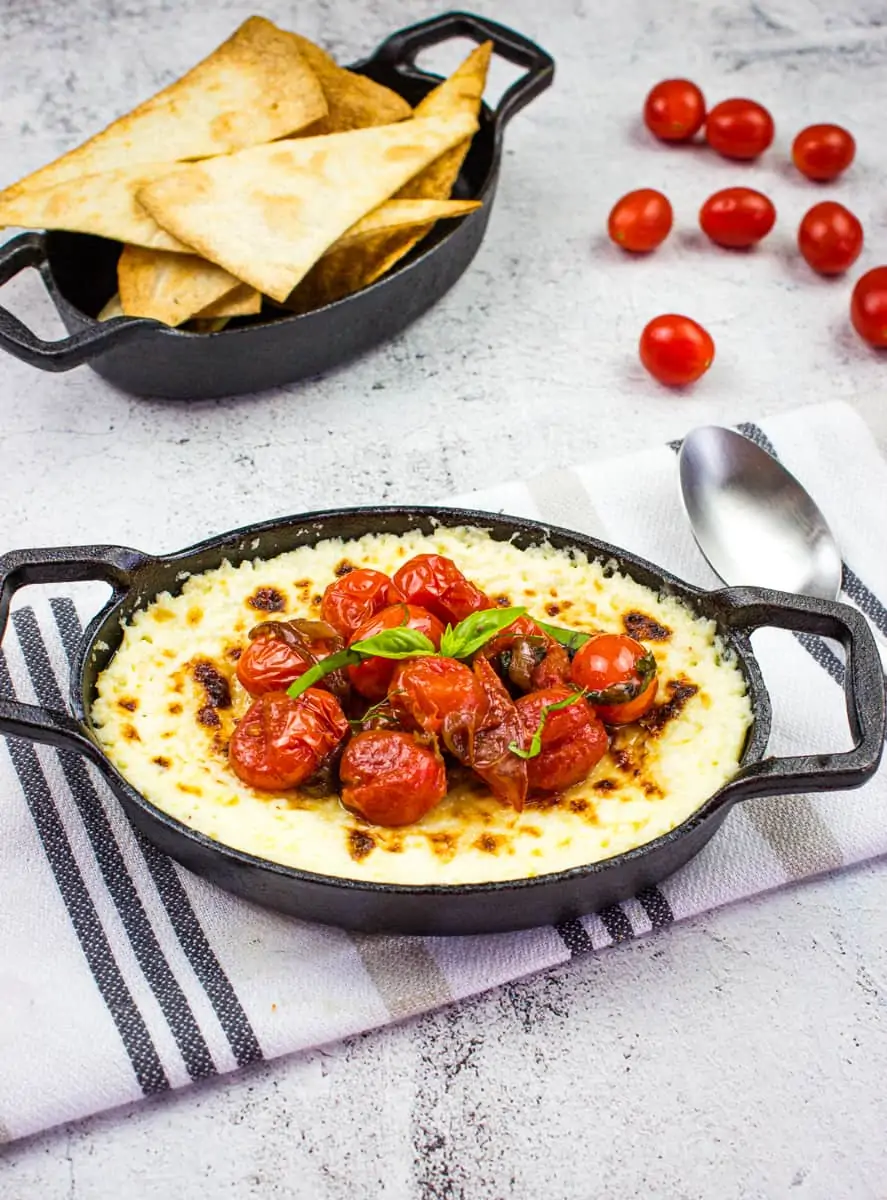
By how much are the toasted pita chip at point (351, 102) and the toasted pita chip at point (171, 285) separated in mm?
808

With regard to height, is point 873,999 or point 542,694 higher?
point 542,694

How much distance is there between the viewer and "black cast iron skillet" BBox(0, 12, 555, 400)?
3.83 m

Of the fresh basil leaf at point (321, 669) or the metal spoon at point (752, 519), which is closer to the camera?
the fresh basil leaf at point (321, 669)

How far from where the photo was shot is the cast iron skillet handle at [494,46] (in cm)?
453

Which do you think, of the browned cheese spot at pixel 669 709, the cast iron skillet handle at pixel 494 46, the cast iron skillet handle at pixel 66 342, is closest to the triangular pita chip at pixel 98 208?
the cast iron skillet handle at pixel 66 342

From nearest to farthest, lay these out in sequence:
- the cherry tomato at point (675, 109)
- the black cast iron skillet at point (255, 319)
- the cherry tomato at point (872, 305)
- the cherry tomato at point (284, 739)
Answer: the cherry tomato at point (284, 739) < the black cast iron skillet at point (255, 319) < the cherry tomato at point (872, 305) < the cherry tomato at point (675, 109)

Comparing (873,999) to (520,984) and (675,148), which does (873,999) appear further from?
(675,148)

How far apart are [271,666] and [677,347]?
201 cm

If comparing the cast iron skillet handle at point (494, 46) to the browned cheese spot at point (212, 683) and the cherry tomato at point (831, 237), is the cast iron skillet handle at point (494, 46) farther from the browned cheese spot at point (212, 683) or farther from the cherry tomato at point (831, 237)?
the browned cheese spot at point (212, 683)

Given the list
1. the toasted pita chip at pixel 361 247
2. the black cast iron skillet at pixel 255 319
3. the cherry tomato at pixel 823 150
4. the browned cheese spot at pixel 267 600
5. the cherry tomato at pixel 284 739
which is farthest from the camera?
the cherry tomato at pixel 823 150

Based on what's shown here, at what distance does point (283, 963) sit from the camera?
9.20 ft

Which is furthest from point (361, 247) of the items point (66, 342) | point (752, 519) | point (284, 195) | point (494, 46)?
point (752, 519)

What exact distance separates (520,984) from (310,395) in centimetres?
213

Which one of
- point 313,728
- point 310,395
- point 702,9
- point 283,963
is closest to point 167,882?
point 283,963
